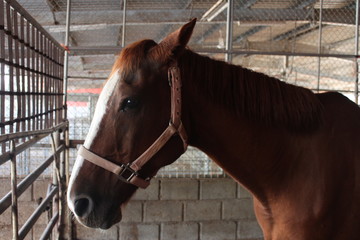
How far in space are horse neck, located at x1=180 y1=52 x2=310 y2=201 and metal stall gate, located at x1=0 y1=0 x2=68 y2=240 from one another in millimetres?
757

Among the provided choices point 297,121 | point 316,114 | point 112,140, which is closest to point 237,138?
point 297,121

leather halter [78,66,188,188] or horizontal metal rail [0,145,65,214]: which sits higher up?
leather halter [78,66,188,188]

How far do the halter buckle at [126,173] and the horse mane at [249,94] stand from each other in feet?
1.51

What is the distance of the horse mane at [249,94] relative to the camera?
4.71ft

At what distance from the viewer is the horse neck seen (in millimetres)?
1431

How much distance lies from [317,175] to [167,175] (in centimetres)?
208

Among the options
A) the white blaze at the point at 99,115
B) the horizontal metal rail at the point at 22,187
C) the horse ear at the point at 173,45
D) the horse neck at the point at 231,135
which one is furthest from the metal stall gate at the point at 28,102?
the horse neck at the point at 231,135

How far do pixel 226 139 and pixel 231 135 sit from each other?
0.03 m

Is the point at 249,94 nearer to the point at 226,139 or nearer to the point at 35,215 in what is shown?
the point at 226,139

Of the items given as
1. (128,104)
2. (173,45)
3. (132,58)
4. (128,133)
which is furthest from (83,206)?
(173,45)

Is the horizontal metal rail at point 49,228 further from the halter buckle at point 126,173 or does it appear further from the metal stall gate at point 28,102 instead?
the halter buckle at point 126,173

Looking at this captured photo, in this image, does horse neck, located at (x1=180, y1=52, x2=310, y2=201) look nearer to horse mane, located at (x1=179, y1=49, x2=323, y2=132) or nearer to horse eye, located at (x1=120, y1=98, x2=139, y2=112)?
horse mane, located at (x1=179, y1=49, x2=323, y2=132)

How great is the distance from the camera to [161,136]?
1354 millimetres

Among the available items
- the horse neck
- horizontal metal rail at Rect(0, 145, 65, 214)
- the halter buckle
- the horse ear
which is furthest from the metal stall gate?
the horse neck
